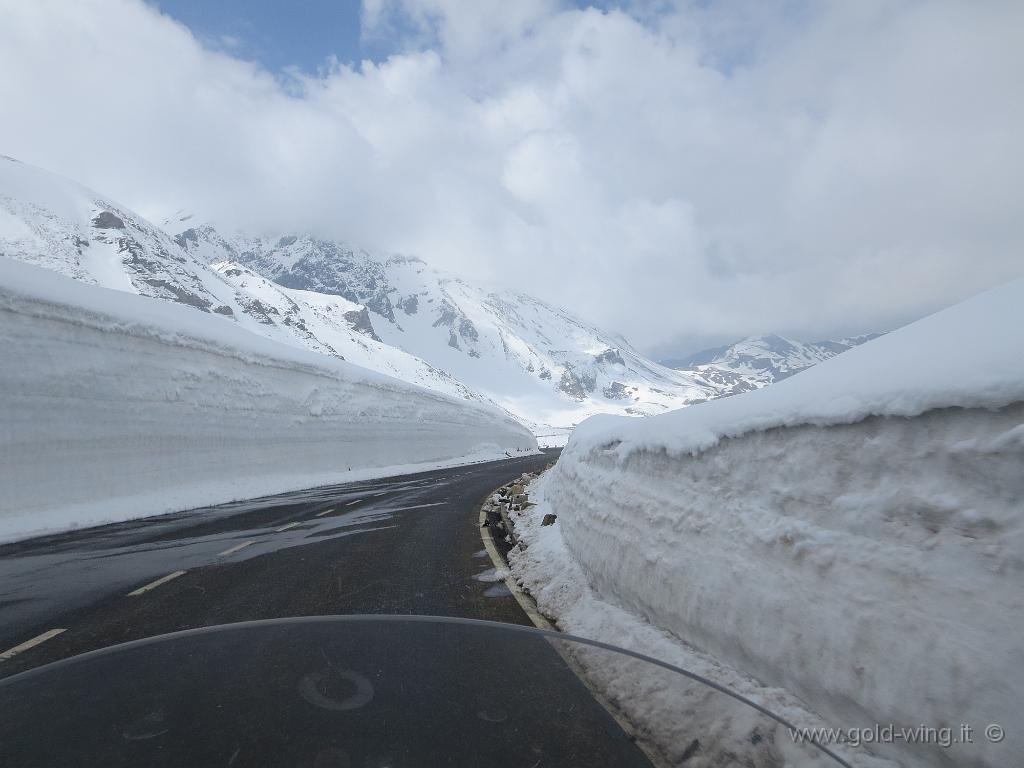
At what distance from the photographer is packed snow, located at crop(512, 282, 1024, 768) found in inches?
83.6

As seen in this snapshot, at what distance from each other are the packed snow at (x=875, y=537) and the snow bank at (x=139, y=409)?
1167 cm

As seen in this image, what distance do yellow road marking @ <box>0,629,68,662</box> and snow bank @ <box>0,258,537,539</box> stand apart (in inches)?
282

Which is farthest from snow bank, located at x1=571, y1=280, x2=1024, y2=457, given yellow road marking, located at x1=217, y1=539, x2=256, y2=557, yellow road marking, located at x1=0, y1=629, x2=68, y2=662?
yellow road marking, located at x1=217, y1=539, x2=256, y2=557

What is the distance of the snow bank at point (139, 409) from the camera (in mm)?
11602

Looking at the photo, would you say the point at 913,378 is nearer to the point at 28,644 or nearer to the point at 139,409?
the point at 28,644

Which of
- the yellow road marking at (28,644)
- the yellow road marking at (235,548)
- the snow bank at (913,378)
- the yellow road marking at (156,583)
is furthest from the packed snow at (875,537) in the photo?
the yellow road marking at (235,548)

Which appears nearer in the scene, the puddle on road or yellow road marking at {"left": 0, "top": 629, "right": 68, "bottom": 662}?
yellow road marking at {"left": 0, "top": 629, "right": 68, "bottom": 662}

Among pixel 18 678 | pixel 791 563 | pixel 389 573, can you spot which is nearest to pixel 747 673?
pixel 791 563

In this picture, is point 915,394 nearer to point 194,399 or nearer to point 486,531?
point 486,531

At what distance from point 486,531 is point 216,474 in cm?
1220

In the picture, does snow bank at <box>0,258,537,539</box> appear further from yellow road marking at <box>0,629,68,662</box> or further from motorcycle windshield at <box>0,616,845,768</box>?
motorcycle windshield at <box>0,616,845,768</box>

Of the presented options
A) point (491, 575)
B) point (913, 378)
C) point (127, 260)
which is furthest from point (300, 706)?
point (127, 260)

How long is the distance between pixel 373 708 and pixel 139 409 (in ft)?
53.4

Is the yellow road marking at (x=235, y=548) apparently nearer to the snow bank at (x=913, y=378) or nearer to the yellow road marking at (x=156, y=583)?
the yellow road marking at (x=156, y=583)
